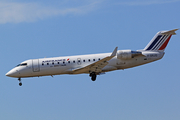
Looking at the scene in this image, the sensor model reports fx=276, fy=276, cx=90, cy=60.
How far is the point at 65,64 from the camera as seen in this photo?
33594 mm

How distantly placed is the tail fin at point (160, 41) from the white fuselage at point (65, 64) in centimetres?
151

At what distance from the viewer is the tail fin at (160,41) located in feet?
116

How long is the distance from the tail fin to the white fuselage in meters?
1.51

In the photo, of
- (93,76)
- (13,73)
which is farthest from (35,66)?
(93,76)

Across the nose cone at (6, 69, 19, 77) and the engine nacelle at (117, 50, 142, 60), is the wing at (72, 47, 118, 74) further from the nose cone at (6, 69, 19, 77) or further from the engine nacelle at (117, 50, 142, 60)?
the nose cone at (6, 69, 19, 77)

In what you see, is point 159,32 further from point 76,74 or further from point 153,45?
point 76,74

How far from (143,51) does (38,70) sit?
1328 cm

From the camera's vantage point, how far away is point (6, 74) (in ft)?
114

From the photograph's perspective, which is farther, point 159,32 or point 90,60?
point 159,32

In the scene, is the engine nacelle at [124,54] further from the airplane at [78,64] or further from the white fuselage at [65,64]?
the white fuselage at [65,64]

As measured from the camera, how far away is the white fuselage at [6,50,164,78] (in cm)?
3359

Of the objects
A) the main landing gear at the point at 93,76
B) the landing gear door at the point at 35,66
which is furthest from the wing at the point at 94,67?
the landing gear door at the point at 35,66

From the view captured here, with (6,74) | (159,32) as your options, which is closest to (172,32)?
(159,32)

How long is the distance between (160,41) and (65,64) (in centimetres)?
1254
